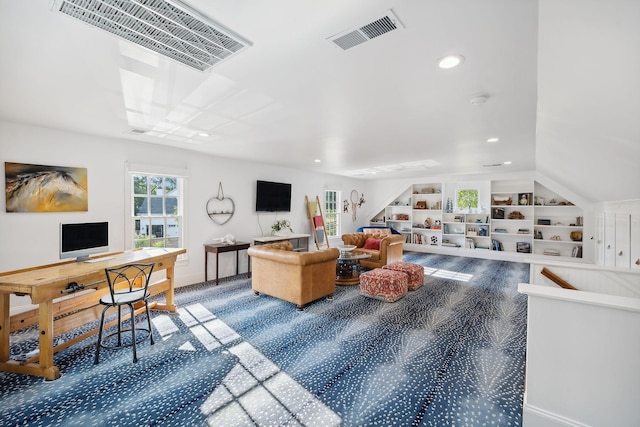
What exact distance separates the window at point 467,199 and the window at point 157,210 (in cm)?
747

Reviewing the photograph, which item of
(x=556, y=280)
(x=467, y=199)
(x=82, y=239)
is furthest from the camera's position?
(x=467, y=199)

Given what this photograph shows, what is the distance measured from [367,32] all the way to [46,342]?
3395mm

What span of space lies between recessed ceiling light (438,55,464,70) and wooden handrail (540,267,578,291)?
2.41 meters

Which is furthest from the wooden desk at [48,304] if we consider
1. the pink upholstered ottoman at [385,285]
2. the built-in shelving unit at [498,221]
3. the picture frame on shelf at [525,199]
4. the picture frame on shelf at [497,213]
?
the picture frame on shelf at [525,199]

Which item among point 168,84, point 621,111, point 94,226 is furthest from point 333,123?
point 94,226

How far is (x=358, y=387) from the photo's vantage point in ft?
7.15

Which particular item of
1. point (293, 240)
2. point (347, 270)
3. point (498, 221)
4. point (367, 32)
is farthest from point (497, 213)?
point (367, 32)

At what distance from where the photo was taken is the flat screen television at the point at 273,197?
245 inches

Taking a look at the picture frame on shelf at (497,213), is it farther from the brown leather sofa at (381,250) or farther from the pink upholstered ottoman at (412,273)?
the pink upholstered ottoman at (412,273)

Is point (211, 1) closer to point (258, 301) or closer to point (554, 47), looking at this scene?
point (554, 47)

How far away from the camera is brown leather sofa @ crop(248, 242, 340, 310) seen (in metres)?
3.82

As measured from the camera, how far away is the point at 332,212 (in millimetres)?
8648

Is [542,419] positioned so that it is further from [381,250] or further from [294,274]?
[381,250]

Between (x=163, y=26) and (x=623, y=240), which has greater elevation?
(x=163, y=26)
